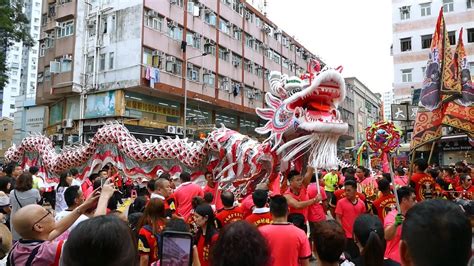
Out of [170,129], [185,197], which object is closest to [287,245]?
[185,197]

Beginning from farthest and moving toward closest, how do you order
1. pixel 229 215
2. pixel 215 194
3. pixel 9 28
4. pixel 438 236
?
pixel 9 28 < pixel 215 194 < pixel 229 215 < pixel 438 236

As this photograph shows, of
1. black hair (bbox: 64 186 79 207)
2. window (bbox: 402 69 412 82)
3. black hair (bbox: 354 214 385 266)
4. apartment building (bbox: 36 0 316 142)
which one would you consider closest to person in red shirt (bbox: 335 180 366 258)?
black hair (bbox: 354 214 385 266)

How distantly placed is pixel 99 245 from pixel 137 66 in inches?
736

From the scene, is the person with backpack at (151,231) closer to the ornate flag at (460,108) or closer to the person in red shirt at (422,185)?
the person in red shirt at (422,185)

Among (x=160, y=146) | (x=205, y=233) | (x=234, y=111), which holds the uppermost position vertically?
(x=234, y=111)

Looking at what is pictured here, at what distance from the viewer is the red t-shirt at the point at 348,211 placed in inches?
186

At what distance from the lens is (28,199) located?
15.5ft

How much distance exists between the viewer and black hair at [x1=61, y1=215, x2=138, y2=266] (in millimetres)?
1670

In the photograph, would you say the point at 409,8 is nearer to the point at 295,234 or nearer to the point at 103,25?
the point at 103,25

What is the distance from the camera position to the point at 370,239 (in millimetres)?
2512

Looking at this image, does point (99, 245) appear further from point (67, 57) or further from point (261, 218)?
point (67, 57)

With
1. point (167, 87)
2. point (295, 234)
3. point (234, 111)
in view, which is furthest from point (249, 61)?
point (295, 234)

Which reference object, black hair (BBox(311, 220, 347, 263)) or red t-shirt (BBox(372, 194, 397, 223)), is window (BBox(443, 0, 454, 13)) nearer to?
red t-shirt (BBox(372, 194, 397, 223))

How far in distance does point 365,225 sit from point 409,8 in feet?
78.7
